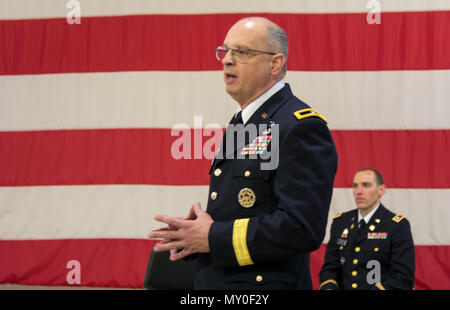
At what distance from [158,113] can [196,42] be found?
22.8 inches

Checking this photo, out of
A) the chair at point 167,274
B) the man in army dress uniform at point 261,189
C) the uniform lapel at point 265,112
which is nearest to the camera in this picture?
the man in army dress uniform at point 261,189

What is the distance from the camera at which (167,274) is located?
1857 millimetres

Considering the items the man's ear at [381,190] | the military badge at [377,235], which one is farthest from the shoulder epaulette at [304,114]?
the man's ear at [381,190]

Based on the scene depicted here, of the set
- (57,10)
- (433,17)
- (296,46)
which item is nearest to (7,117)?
(57,10)

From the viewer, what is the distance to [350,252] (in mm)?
2932

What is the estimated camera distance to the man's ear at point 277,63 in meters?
1.24

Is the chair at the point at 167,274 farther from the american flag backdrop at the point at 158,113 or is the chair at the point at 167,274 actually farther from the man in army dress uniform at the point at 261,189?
the american flag backdrop at the point at 158,113

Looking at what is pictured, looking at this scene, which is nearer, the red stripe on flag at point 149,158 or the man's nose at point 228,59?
the man's nose at point 228,59

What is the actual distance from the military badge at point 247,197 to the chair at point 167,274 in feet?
2.55

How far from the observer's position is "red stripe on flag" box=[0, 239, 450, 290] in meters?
3.43

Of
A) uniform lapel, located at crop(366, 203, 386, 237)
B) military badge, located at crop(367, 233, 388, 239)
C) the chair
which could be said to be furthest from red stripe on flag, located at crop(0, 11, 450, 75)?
the chair

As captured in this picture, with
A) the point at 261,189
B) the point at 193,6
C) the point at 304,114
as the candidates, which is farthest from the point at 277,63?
the point at 193,6

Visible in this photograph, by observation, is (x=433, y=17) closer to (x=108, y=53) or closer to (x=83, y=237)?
(x=108, y=53)

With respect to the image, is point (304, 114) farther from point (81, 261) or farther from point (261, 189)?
point (81, 261)
